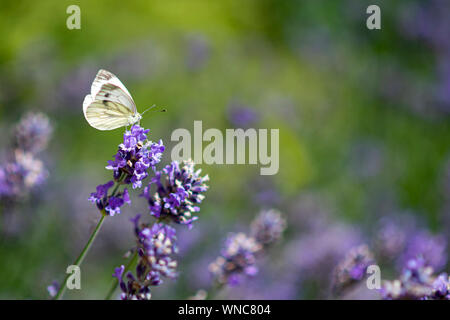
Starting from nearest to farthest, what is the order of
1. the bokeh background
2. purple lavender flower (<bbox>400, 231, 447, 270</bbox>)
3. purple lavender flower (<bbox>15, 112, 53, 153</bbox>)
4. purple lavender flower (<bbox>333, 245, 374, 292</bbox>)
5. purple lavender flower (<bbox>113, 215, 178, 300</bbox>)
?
purple lavender flower (<bbox>113, 215, 178, 300</bbox>)
purple lavender flower (<bbox>333, 245, 374, 292</bbox>)
purple lavender flower (<bbox>15, 112, 53, 153</bbox>)
purple lavender flower (<bbox>400, 231, 447, 270</bbox>)
the bokeh background

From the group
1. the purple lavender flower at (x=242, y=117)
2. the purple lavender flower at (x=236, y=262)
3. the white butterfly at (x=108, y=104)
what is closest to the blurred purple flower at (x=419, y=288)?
the purple lavender flower at (x=236, y=262)

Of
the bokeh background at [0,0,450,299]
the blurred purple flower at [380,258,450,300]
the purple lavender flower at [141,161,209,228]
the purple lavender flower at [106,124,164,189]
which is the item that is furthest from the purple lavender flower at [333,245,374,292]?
the purple lavender flower at [106,124,164,189]

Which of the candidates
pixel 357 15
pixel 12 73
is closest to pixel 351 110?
pixel 357 15

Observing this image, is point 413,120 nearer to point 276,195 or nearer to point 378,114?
point 378,114

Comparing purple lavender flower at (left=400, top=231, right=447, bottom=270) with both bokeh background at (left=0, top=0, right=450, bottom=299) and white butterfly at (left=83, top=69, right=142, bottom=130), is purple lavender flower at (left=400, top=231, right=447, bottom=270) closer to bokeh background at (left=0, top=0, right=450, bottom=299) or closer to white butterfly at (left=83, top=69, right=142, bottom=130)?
bokeh background at (left=0, top=0, right=450, bottom=299)

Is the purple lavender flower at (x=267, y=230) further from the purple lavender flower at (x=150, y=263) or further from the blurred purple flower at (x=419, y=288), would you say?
the purple lavender flower at (x=150, y=263)

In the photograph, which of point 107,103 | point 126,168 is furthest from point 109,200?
point 107,103

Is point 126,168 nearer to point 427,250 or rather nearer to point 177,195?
point 177,195
